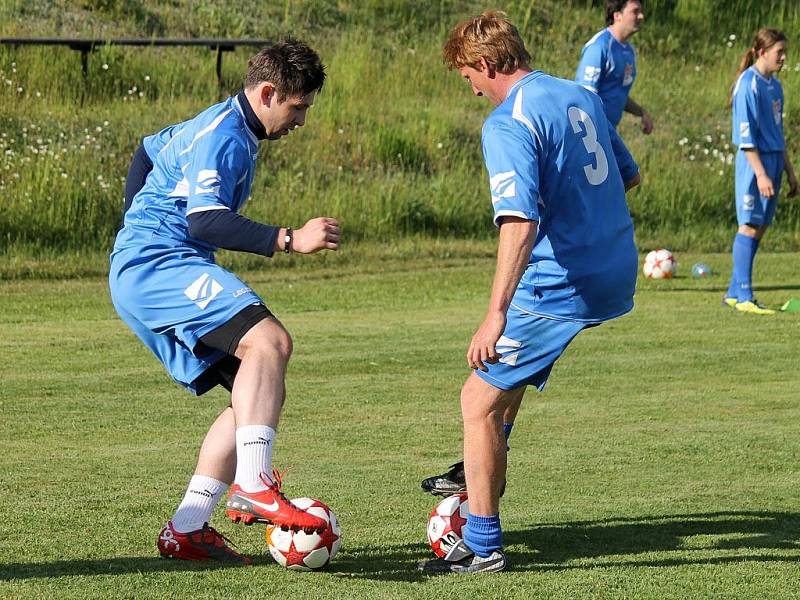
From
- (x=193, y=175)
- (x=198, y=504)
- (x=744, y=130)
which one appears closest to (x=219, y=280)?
(x=193, y=175)

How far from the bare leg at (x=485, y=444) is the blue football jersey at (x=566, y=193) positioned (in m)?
0.33

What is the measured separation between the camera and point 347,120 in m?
19.0

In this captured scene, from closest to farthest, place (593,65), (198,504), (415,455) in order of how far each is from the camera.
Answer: (198,504)
(415,455)
(593,65)

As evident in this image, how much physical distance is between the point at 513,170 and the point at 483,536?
4.20ft

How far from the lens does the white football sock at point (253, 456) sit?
4574 millimetres

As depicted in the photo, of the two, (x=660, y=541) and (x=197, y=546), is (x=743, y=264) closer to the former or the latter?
(x=660, y=541)

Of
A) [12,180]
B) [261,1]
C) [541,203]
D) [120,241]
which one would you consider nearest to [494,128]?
[541,203]

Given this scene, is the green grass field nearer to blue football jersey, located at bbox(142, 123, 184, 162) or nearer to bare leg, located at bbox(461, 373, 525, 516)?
bare leg, located at bbox(461, 373, 525, 516)

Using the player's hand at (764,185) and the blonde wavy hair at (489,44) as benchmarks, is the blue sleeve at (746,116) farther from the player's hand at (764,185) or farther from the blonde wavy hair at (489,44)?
the blonde wavy hair at (489,44)

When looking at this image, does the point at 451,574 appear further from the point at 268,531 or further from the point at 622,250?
the point at 622,250

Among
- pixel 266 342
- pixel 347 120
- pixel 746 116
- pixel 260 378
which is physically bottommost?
pixel 347 120

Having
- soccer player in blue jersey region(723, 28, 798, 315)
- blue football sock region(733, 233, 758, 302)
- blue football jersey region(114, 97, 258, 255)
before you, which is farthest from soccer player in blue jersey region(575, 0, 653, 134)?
blue football jersey region(114, 97, 258, 255)

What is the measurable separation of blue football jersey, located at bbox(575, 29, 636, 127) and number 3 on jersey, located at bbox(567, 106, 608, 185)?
733 centimetres

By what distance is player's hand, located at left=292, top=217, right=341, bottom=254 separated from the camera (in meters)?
4.61
